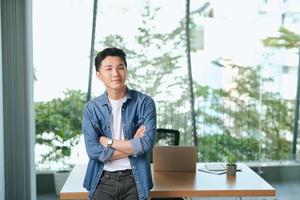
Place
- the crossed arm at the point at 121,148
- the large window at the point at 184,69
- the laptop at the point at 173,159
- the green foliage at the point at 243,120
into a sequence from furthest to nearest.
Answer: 1. the green foliage at the point at 243,120
2. the large window at the point at 184,69
3. the laptop at the point at 173,159
4. the crossed arm at the point at 121,148

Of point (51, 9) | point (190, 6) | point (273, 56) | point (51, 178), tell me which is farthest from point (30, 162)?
point (273, 56)

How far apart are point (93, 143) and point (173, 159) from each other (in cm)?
79

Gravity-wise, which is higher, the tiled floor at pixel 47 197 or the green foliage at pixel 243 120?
the green foliage at pixel 243 120

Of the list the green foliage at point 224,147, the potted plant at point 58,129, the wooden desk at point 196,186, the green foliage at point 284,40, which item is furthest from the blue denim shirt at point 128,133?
the green foliage at point 284,40

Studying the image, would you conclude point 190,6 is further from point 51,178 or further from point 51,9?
point 51,178

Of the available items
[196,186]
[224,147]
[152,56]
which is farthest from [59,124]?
[196,186]

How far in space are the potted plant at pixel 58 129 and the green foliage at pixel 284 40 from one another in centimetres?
232

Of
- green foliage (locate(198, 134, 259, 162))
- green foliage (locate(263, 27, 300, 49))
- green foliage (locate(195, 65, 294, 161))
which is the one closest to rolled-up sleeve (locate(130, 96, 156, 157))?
green foliage (locate(195, 65, 294, 161))

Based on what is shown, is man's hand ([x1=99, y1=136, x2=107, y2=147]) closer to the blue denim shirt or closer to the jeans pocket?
the blue denim shirt

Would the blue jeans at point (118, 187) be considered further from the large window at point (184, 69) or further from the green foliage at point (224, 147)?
the green foliage at point (224, 147)

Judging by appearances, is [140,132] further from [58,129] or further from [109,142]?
[58,129]

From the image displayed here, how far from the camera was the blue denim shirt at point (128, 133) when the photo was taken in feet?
6.92

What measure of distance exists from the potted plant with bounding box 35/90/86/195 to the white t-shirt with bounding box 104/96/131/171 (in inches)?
103

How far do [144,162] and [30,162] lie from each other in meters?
2.11
